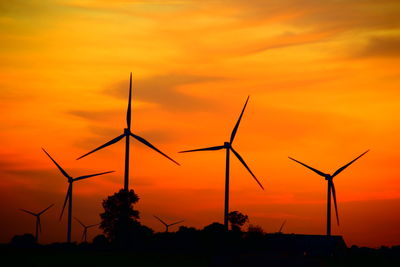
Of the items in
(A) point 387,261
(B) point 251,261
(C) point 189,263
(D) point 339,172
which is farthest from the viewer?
(D) point 339,172

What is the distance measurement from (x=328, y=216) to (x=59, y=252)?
61.4m

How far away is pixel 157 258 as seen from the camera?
154 metres

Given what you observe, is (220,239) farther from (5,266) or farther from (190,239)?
(5,266)

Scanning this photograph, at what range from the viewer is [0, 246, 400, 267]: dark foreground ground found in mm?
122062

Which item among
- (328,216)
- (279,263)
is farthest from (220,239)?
(279,263)

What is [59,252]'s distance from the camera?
167500 millimetres

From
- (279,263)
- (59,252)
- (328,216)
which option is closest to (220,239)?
(328,216)

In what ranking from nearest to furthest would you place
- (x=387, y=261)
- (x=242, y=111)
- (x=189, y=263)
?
1. (x=189, y=263)
2. (x=242, y=111)
3. (x=387, y=261)

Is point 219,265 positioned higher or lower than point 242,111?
lower

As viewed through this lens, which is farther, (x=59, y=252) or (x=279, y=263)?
(x=59, y=252)

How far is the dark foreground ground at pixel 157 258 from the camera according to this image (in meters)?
122

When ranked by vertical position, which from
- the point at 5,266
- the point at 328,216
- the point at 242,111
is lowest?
the point at 5,266

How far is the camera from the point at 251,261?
397 feet

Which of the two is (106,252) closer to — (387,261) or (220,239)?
(220,239)
